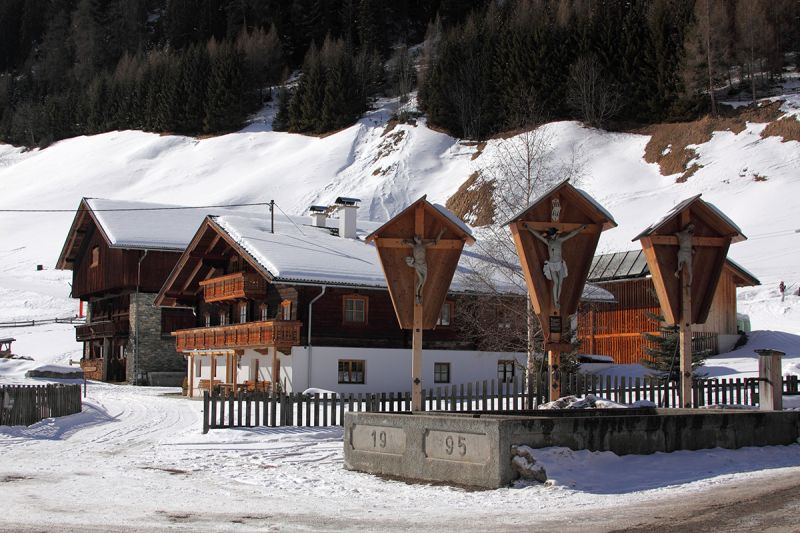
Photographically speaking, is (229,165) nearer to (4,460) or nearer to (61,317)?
(61,317)

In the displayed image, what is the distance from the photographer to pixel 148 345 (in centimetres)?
4828

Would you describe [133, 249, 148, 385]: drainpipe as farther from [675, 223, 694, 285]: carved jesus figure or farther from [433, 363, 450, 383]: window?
[675, 223, 694, 285]: carved jesus figure

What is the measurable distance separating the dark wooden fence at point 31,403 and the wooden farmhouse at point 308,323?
8807mm

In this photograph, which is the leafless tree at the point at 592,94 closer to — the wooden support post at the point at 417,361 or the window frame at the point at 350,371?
the window frame at the point at 350,371

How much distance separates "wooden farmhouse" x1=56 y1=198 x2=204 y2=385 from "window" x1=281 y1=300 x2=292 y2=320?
15.7m

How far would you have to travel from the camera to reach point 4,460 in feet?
55.0

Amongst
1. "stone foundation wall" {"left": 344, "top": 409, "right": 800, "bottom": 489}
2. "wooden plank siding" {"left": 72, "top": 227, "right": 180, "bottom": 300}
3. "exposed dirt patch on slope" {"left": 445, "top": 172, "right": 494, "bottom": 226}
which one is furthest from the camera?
"exposed dirt patch on slope" {"left": 445, "top": 172, "right": 494, "bottom": 226}

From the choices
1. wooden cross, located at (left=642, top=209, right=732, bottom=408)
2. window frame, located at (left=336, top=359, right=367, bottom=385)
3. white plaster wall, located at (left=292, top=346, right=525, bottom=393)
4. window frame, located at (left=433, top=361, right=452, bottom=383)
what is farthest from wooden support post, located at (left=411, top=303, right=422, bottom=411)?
window frame, located at (left=433, top=361, right=452, bottom=383)

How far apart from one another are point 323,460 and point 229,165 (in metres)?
84.0

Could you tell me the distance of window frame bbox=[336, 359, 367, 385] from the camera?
111 feet

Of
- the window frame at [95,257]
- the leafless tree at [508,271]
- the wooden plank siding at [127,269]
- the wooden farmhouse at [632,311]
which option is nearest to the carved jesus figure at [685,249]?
the leafless tree at [508,271]

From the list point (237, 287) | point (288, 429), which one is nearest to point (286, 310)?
point (237, 287)

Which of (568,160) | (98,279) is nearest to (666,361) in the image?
(98,279)

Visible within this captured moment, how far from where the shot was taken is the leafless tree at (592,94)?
78.8 meters
